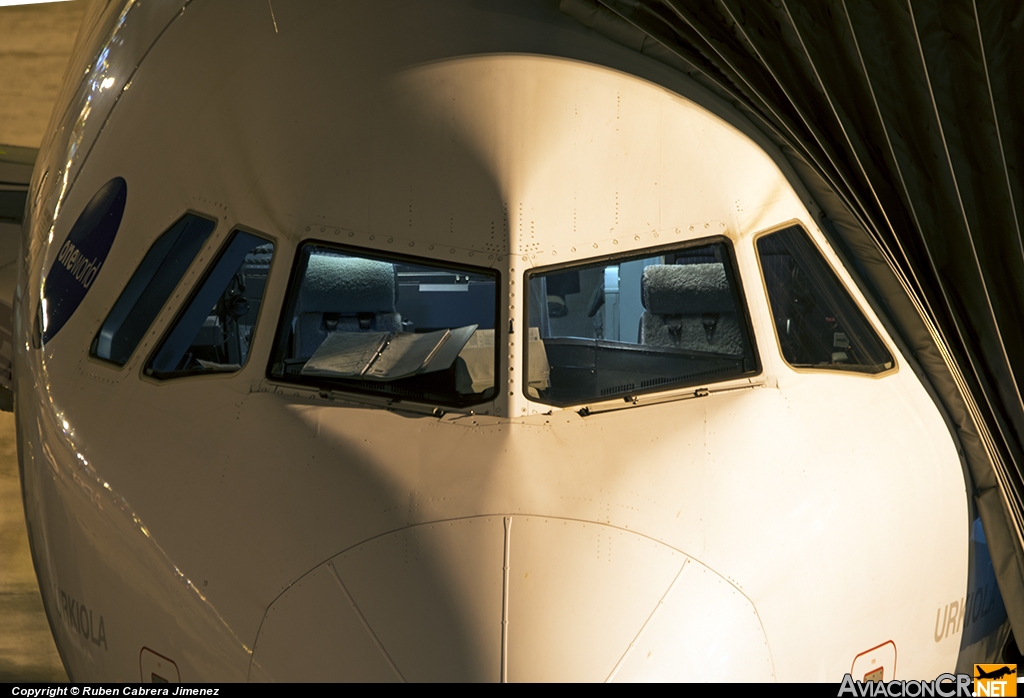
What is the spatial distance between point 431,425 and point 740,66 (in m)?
1.95

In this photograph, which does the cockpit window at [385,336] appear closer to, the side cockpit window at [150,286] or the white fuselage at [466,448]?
the white fuselage at [466,448]

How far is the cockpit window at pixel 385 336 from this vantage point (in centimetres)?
352

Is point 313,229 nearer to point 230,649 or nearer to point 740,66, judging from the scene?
point 230,649

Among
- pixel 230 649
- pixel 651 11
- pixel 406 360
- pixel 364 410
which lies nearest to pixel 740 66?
pixel 651 11

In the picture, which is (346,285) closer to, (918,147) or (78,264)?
(78,264)

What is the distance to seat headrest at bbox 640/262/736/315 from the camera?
379cm

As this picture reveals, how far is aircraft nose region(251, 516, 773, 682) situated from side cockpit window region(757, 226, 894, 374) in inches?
42.9

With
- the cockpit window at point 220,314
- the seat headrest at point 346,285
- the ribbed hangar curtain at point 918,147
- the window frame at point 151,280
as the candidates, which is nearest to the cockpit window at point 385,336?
the seat headrest at point 346,285

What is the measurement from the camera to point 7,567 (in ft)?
30.7

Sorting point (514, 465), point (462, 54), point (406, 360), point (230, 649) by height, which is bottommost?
point (230, 649)

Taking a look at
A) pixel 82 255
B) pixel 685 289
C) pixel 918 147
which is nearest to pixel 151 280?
pixel 82 255

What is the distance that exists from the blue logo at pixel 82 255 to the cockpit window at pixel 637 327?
1.94 m

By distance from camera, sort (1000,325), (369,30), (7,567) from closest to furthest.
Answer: (369,30)
(1000,325)
(7,567)

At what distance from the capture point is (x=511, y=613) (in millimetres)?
2912
